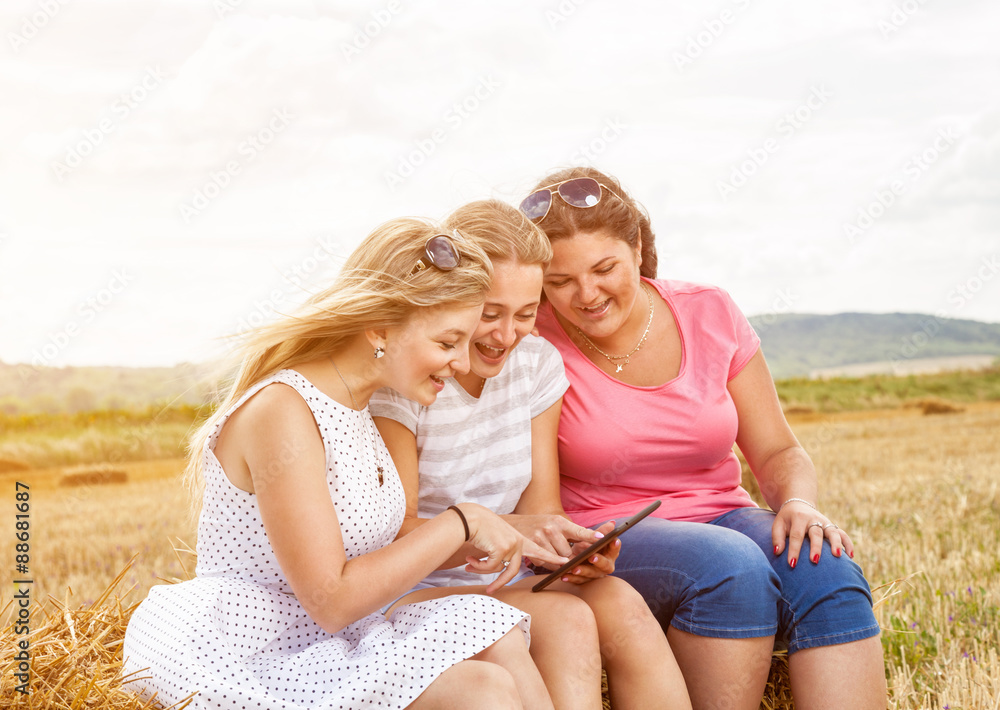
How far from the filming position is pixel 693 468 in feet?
9.68

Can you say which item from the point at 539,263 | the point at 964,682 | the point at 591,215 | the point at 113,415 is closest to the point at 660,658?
the point at 539,263

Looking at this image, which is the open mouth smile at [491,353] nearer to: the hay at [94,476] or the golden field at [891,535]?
the golden field at [891,535]

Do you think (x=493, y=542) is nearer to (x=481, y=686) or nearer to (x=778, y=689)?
(x=481, y=686)

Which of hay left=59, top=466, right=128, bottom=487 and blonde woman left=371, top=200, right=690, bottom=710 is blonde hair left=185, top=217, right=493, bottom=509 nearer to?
blonde woman left=371, top=200, right=690, bottom=710

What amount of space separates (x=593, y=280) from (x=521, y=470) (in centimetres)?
65

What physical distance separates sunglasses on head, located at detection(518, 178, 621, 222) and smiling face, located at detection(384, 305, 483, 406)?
603 millimetres

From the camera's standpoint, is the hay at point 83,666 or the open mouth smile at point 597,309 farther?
the open mouth smile at point 597,309

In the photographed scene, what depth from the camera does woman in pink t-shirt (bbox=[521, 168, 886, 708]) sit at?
2398 millimetres

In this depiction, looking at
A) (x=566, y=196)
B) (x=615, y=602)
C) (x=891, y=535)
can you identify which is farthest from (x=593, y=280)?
(x=891, y=535)

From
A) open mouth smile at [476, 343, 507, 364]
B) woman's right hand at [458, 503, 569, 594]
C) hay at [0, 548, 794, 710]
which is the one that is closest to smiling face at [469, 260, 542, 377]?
open mouth smile at [476, 343, 507, 364]

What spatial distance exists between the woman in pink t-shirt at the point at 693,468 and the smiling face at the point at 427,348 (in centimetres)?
61

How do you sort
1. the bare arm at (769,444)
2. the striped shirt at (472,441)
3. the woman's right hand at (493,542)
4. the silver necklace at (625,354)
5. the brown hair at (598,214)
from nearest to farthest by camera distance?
the woman's right hand at (493,542), the striped shirt at (472,441), the brown hair at (598,214), the bare arm at (769,444), the silver necklace at (625,354)

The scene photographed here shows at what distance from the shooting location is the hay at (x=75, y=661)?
2209 mm

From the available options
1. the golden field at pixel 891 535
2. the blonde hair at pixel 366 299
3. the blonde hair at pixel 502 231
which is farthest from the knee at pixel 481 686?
the golden field at pixel 891 535
